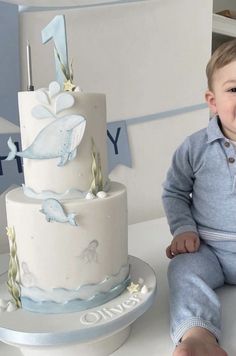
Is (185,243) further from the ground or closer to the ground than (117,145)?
closer to the ground

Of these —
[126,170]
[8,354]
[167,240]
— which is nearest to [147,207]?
[126,170]

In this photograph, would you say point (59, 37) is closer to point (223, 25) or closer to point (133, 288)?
point (133, 288)

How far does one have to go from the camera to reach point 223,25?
1.40m

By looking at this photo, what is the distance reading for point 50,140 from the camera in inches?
20.2

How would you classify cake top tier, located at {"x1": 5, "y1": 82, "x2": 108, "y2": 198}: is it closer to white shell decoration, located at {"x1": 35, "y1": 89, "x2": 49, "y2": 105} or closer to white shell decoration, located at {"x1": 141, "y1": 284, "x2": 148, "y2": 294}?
white shell decoration, located at {"x1": 35, "y1": 89, "x2": 49, "y2": 105}

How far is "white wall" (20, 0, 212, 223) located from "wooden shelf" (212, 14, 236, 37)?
8 cm

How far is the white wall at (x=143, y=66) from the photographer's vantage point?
3.41ft

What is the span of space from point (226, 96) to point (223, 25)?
0.75m

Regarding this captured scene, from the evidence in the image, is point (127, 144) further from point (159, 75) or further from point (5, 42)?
point (5, 42)

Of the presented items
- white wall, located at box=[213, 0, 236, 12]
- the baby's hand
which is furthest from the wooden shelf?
the baby's hand

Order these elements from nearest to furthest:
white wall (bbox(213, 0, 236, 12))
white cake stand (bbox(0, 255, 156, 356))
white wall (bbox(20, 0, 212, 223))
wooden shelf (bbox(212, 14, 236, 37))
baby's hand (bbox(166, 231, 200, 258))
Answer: white cake stand (bbox(0, 255, 156, 356))
baby's hand (bbox(166, 231, 200, 258))
white wall (bbox(20, 0, 212, 223))
wooden shelf (bbox(212, 14, 236, 37))
white wall (bbox(213, 0, 236, 12))

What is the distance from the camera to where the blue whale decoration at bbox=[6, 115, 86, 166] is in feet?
1.68

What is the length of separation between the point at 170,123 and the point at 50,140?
82cm

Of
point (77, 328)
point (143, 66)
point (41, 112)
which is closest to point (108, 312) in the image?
point (77, 328)
